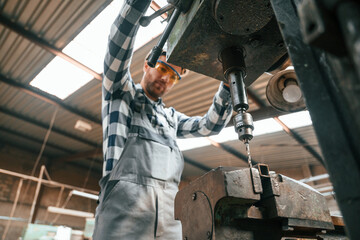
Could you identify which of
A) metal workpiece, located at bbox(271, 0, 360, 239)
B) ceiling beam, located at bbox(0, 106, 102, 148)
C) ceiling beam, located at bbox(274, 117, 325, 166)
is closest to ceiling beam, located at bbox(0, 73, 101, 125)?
ceiling beam, located at bbox(0, 106, 102, 148)

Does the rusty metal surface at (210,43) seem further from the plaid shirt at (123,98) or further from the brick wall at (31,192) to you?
the brick wall at (31,192)

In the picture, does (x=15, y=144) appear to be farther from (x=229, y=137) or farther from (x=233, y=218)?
(x=233, y=218)

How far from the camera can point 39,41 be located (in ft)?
10.9

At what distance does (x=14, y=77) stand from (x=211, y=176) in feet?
14.9

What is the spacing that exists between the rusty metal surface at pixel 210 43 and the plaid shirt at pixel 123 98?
33 centimetres

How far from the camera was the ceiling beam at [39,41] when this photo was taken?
313cm

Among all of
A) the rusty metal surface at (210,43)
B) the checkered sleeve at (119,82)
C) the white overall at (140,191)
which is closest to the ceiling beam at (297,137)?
the white overall at (140,191)

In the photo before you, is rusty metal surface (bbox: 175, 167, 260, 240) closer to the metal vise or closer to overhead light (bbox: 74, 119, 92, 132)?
the metal vise

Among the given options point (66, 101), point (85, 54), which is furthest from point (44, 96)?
point (85, 54)

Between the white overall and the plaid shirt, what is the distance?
6cm

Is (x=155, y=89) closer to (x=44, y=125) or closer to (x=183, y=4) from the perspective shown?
(x=183, y=4)

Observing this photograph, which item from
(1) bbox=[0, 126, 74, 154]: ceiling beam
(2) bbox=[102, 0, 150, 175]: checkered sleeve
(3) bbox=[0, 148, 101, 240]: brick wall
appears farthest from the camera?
(3) bbox=[0, 148, 101, 240]: brick wall

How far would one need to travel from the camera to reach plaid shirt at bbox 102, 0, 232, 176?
1.22 metres

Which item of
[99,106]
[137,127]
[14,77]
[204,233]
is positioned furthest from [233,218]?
[14,77]
